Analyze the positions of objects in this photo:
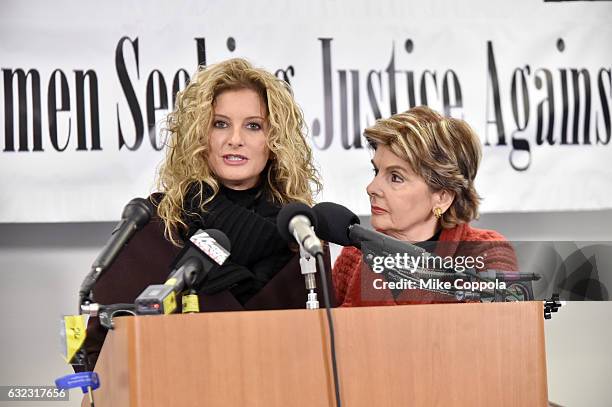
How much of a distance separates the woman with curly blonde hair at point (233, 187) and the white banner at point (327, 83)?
69cm

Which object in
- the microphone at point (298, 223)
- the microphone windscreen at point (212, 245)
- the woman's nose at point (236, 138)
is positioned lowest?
the microphone windscreen at point (212, 245)

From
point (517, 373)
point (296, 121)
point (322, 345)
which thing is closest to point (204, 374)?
point (322, 345)

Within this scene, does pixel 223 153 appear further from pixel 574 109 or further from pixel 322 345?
pixel 574 109

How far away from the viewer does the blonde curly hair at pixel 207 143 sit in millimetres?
2465

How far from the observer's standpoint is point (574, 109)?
3461mm

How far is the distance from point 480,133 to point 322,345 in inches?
83.0

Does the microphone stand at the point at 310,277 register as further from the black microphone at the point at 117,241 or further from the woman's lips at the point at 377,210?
the woman's lips at the point at 377,210

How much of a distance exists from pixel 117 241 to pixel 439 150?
49.0 inches

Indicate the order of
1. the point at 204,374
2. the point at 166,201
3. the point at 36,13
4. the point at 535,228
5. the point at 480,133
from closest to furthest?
the point at 204,374 < the point at 166,201 < the point at 36,13 < the point at 480,133 < the point at 535,228

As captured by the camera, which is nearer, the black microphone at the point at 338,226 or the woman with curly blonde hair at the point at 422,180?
the black microphone at the point at 338,226

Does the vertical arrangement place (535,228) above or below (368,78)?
below

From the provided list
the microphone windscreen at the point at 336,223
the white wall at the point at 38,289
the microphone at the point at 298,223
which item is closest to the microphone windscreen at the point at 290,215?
the microphone at the point at 298,223

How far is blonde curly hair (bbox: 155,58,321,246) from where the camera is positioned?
2.46 meters

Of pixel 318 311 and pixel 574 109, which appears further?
pixel 574 109
